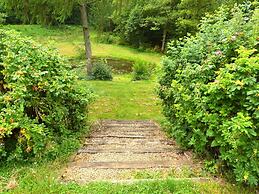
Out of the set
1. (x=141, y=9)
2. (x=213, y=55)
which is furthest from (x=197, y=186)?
(x=141, y=9)

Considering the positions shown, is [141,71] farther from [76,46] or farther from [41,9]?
[76,46]

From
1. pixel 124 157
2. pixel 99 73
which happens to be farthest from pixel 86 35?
pixel 124 157

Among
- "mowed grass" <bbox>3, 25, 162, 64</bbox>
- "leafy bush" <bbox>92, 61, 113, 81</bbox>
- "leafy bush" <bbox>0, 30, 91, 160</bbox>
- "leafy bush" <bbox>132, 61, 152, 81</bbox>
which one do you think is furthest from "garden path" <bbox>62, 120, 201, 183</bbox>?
"mowed grass" <bbox>3, 25, 162, 64</bbox>

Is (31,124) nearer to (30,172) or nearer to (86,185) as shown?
(30,172)

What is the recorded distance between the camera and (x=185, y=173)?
360 cm

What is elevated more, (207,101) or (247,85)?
(247,85)

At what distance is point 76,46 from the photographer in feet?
84.2

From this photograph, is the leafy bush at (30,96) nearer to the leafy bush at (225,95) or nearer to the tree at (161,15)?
the leafy bush at (225,95)

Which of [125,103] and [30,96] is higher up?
[30,96]

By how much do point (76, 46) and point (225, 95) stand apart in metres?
23.2

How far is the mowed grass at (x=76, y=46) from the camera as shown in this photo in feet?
79.9

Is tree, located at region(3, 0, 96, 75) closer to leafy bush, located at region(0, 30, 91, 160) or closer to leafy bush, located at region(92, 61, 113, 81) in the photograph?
Answer: leafy bush, located at region(92, 61, 113, 81)

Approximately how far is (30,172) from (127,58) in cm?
2045

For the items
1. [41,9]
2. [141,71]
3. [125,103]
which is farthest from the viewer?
[141,71]
